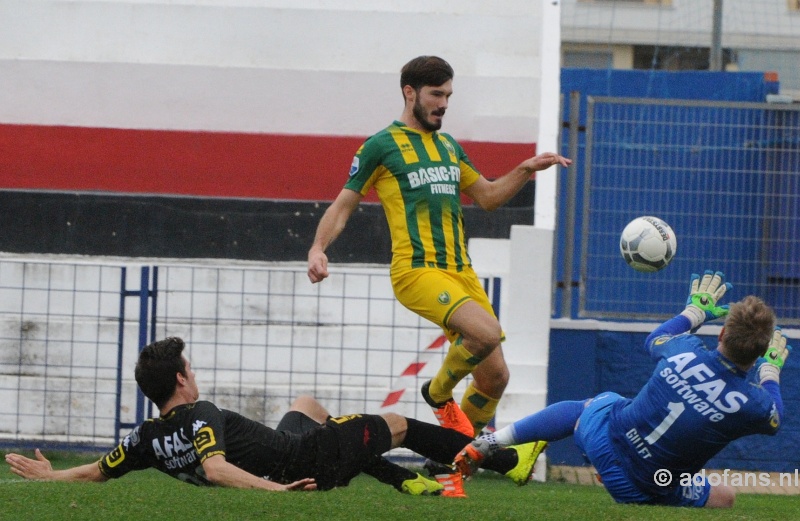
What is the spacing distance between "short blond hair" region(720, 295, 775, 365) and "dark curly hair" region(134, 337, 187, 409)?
8.35 ft

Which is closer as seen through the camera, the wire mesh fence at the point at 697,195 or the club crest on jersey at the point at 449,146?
the club crest on jersey at the point at 449,146

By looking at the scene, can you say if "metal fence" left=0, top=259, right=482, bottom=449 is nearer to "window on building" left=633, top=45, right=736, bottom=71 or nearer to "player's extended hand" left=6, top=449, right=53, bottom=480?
"player's extended hand" left=6, top=449, right=53, bottom=480

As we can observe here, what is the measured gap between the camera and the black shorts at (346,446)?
577 cm

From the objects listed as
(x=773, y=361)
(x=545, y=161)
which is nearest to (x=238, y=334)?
(x=545, y=161)

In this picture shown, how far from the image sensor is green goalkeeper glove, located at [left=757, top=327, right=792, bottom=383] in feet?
18.1

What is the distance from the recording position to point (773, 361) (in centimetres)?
561

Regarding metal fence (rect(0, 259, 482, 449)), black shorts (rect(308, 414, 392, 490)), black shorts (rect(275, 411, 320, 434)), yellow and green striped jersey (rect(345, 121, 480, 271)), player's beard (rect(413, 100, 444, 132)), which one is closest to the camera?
black shorts (rect(308, 414, 392, 490))

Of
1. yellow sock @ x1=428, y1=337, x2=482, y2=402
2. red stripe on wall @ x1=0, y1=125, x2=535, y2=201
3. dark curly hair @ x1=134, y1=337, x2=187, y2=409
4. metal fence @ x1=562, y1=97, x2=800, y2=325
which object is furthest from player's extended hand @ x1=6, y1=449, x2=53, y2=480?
metal fence @ x1=562, y1=97, x2=800, y2=325

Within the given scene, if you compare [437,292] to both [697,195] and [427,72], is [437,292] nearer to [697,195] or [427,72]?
[427,72]

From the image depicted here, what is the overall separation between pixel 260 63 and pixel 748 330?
6.39 meters

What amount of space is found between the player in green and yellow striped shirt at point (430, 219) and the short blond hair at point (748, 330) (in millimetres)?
1347

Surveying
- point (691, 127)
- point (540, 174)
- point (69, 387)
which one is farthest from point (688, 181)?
point (69, 387)

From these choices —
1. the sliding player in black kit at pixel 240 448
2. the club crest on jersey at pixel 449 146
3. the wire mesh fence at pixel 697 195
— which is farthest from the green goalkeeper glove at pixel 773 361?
the wire mesh fence at pixel 697 195

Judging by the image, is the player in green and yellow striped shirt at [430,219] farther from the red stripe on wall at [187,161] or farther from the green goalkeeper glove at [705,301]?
the red stripe on wall at [187,161]
